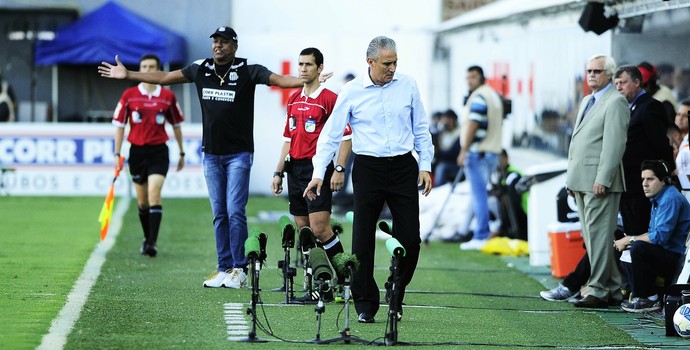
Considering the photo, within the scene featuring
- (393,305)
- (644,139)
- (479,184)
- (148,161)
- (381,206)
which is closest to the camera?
(393,305)

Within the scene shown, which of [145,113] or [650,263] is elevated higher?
[145,113]

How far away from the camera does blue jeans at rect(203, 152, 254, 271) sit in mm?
12008

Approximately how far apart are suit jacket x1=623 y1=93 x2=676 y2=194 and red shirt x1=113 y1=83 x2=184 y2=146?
5.30 metres

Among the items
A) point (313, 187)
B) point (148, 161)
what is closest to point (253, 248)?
point (313, 187)

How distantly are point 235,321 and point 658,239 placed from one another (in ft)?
11.6

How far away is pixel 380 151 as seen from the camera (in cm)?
970

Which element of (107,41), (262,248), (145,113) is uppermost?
(107,41)

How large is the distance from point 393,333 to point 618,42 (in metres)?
6.92

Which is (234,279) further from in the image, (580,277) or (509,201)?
(509,201)

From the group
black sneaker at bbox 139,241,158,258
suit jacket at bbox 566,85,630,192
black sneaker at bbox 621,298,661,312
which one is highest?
suit jacket at bbox 566,85,630,192

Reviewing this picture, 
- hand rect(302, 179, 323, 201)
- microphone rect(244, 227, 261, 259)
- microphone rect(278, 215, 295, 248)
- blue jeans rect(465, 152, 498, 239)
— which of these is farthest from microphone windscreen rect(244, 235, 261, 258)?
blue jeans rect(465, 152, 498, 239)

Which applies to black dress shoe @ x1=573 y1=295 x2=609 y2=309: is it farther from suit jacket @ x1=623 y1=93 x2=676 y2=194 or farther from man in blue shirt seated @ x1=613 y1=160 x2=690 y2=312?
suit jacket @ x1=623 y1=93 x2=676 y2=194

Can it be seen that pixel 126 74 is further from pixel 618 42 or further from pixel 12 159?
pixel 12 159

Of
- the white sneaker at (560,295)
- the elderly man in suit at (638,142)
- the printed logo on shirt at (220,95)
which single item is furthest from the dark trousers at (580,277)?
the printed logo on shirt at (220,95)
